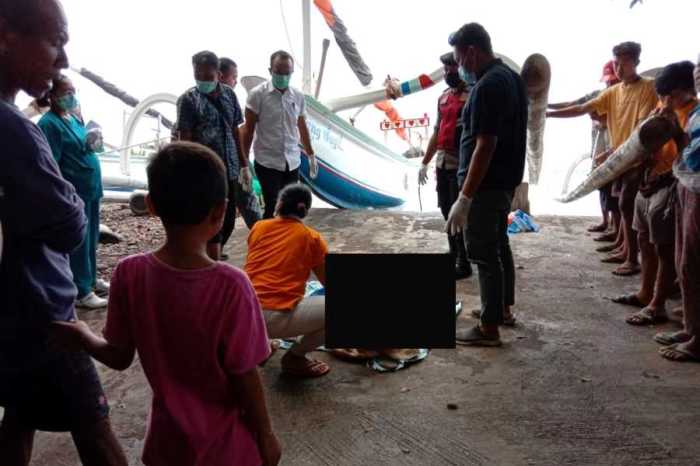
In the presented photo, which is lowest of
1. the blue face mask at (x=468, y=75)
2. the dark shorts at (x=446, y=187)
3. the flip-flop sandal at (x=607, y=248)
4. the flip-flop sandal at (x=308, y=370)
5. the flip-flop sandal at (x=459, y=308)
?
the flip-flop sandal at (x=459, y=308)

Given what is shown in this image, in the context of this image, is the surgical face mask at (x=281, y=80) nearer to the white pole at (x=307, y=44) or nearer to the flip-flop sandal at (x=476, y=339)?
the flip-flop sandal at (x=476, y=339)

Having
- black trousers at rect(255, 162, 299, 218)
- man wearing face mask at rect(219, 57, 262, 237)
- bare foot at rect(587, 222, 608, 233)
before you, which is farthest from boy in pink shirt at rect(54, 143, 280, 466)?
bare foot at rect(587, 222, 608, 233)

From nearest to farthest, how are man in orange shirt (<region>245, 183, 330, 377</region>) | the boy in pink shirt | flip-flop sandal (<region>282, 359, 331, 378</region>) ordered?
the boy in pink shirt
man in orange shirt (<region>245, 183, 330, 377</region>)
flip-flop sandal (<region>282, 359, 331, 378</region>)

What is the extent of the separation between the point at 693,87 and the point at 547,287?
1.66m

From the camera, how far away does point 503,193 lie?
2.78m

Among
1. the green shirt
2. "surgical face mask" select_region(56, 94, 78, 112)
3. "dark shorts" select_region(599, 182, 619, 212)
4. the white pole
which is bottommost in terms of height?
"dark shorts" select_region(599, 182, 619, 212)

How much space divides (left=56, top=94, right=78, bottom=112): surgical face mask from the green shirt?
6 cm

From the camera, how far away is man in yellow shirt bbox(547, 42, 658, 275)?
391 cm

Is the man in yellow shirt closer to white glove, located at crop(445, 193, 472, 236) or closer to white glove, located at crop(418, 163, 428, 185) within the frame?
white glove, located at crop(418, 163, 428, 185)

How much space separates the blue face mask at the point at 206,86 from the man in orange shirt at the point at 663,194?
2935 millimetres

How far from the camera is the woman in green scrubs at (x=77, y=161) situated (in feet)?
10.2

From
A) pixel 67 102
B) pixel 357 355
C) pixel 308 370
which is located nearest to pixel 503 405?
pixel 357 355

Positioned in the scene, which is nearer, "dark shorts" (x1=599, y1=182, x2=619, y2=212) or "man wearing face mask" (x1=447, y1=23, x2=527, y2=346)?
"man wearing face mask" (x1=447, y1=23, x2=527, y2=346)

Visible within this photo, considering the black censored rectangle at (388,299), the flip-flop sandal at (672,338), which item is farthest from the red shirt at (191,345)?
the flip-flop sandal at (672,338)
